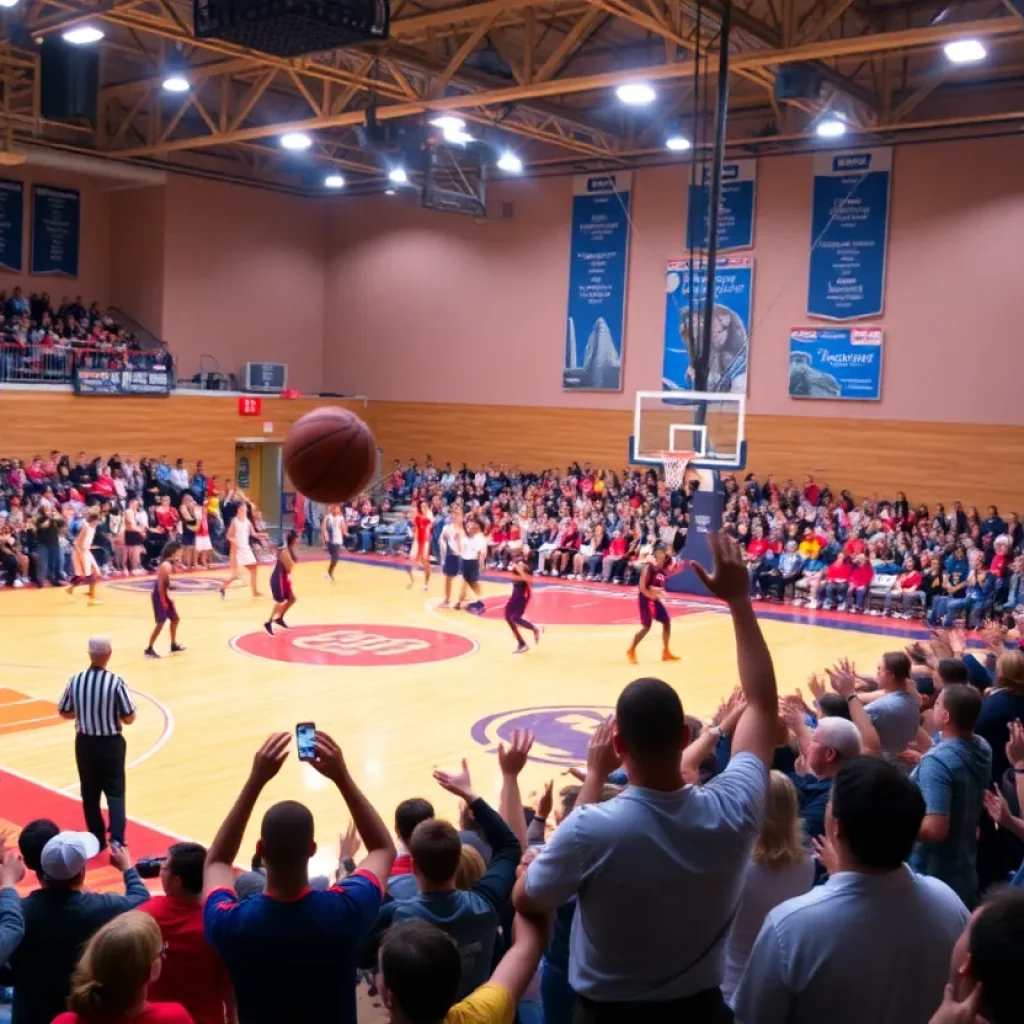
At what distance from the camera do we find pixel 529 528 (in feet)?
85.9

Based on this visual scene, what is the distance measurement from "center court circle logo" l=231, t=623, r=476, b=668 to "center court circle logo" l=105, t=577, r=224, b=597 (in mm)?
4172

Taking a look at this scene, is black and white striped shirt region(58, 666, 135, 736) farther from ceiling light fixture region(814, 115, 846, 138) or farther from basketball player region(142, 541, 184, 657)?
ceiling light fixture region(814, 115, 846, 138)

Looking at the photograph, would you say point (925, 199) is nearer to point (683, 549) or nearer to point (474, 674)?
point (683, 549)

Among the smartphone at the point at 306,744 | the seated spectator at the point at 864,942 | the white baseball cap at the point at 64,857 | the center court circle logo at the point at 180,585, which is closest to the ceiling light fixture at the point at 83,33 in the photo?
the center court circle logo at the point at 180,585

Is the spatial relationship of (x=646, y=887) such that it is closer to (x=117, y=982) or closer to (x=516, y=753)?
(x=516, y=753)

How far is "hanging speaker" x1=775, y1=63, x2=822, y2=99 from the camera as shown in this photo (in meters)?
19.0

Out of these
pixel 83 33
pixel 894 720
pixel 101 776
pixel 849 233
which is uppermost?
pixel 83 33

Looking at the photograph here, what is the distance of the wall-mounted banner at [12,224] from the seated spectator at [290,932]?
28.6m

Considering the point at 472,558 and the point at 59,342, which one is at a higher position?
the point at 59,342

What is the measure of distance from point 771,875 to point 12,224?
2887cm

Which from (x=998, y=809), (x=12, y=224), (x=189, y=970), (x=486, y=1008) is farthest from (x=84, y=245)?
(x=486, y=1008)

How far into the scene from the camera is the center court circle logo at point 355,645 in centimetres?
1567

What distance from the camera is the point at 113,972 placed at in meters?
3.10

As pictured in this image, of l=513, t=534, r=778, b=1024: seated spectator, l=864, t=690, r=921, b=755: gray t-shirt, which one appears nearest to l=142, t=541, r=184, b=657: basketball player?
l=864, t=690, r=921, b=755: gray t-shirt
